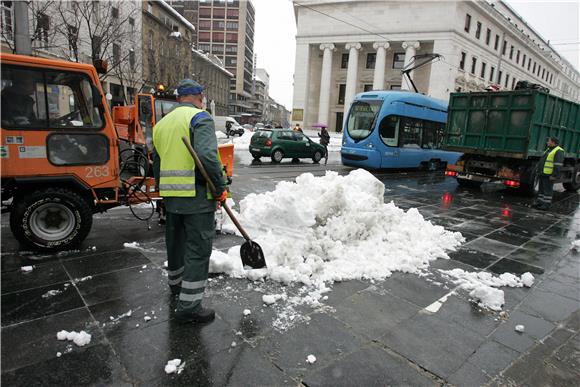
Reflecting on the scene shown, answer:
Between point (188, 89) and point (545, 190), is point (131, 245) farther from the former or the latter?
point (545, 190)

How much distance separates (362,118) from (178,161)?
14.3 metres

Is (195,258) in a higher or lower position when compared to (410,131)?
lower

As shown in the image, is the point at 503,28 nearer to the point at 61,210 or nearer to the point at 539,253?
the point at 539,253

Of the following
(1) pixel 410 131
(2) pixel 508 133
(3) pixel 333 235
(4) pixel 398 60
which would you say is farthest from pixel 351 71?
(3) pixel 333 235

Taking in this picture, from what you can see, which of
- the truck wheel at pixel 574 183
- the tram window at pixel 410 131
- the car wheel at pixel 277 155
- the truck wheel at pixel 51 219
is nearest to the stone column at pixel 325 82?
the car wheel at pixel 277 155

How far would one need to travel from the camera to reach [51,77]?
4.61 m

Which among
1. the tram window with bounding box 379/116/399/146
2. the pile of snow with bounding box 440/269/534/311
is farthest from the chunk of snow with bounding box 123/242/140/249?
the tram window with bounding box 379/116/399/146

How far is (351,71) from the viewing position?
1911 inches

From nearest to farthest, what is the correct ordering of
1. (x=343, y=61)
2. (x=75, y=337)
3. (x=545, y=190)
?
(x=75, y=337) → (x=545, y=190) → (x=343, y=61)

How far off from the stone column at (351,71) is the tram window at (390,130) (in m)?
32.6

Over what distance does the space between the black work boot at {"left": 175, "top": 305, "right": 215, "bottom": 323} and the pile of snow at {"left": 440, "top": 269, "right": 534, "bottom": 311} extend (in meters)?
2.84

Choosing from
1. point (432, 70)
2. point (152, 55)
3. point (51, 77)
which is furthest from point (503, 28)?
point (51, 77)

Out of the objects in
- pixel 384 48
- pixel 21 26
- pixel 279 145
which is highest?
pixel 384 48

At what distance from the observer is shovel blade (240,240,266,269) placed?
393 cm
